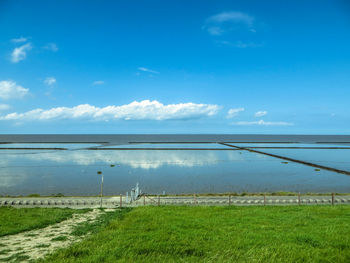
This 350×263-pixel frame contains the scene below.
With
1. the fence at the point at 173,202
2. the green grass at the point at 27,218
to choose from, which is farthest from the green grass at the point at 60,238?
the fence at the point at 173,202

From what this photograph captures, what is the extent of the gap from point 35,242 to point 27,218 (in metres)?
5.65

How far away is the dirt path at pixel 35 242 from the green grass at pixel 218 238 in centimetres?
135

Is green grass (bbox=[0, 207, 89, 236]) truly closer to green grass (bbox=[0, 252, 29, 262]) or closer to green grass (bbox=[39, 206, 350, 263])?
green grass (bbox=[0, 252, 29, 262])

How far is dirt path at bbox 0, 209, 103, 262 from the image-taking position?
11320mm

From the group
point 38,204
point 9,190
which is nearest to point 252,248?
point 38,204

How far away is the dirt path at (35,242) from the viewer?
11.3m

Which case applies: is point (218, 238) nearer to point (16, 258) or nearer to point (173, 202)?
point (16, 258)

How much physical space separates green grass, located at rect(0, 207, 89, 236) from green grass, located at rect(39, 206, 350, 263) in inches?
168

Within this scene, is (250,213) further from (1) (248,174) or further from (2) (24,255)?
(1) (248,174)

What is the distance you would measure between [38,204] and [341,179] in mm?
46635

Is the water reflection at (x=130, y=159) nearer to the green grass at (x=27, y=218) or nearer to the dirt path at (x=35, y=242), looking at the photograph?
the green grass at (x=27, y=218)

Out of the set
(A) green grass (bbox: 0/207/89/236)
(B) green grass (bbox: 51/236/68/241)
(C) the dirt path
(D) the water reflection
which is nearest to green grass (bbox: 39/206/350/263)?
(C) the dirt path

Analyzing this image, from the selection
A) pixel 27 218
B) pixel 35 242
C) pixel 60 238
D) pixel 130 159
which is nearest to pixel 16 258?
pixel 35 242

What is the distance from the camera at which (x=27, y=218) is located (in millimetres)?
17891
